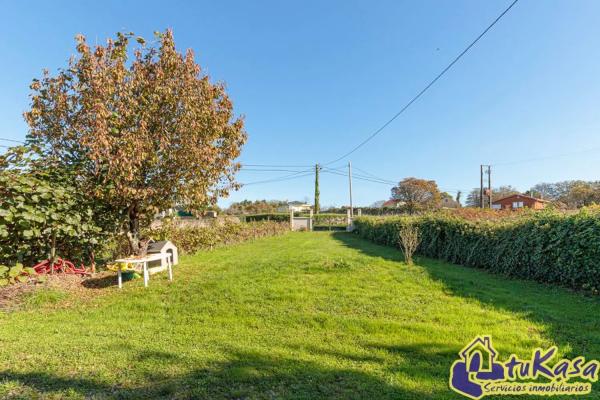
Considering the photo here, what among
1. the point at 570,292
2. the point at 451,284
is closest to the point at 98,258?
the point at 451,284

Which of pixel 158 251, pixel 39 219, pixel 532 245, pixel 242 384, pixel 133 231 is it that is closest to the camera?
pixel 242 384

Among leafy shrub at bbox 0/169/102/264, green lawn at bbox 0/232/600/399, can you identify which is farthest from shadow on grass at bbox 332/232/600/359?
leafy shrub at bbox 0/169/102/264

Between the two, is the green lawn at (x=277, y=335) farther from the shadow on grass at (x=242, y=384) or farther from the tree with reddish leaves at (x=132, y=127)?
the tree with reddish leaves at (x=132, y=127)

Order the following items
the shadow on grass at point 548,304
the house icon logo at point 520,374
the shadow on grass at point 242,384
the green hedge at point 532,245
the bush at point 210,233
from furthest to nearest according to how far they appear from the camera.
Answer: the bush at point 210,233
the green hedge at point 532,245
the shadow on grass at point 548,304
the house icon logo at point 520,374
the shadow on grass at point 242,384

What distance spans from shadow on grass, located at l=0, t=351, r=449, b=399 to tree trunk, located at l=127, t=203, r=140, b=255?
407cm

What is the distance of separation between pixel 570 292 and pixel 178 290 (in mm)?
7211

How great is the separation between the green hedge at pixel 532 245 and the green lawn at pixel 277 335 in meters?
0.54

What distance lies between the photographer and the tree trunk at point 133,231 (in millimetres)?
6570

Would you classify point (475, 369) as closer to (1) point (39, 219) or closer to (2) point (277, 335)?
(2) point (277, 335)

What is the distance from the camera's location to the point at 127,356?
3.03 meters

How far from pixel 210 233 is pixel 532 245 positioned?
28.8ft

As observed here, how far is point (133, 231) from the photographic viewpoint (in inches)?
265

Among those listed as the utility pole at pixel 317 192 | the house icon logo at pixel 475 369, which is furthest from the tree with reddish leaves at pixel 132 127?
the utility pole at pixel 317 192

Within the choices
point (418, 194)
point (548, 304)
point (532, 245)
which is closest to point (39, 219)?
point (548, 304)
